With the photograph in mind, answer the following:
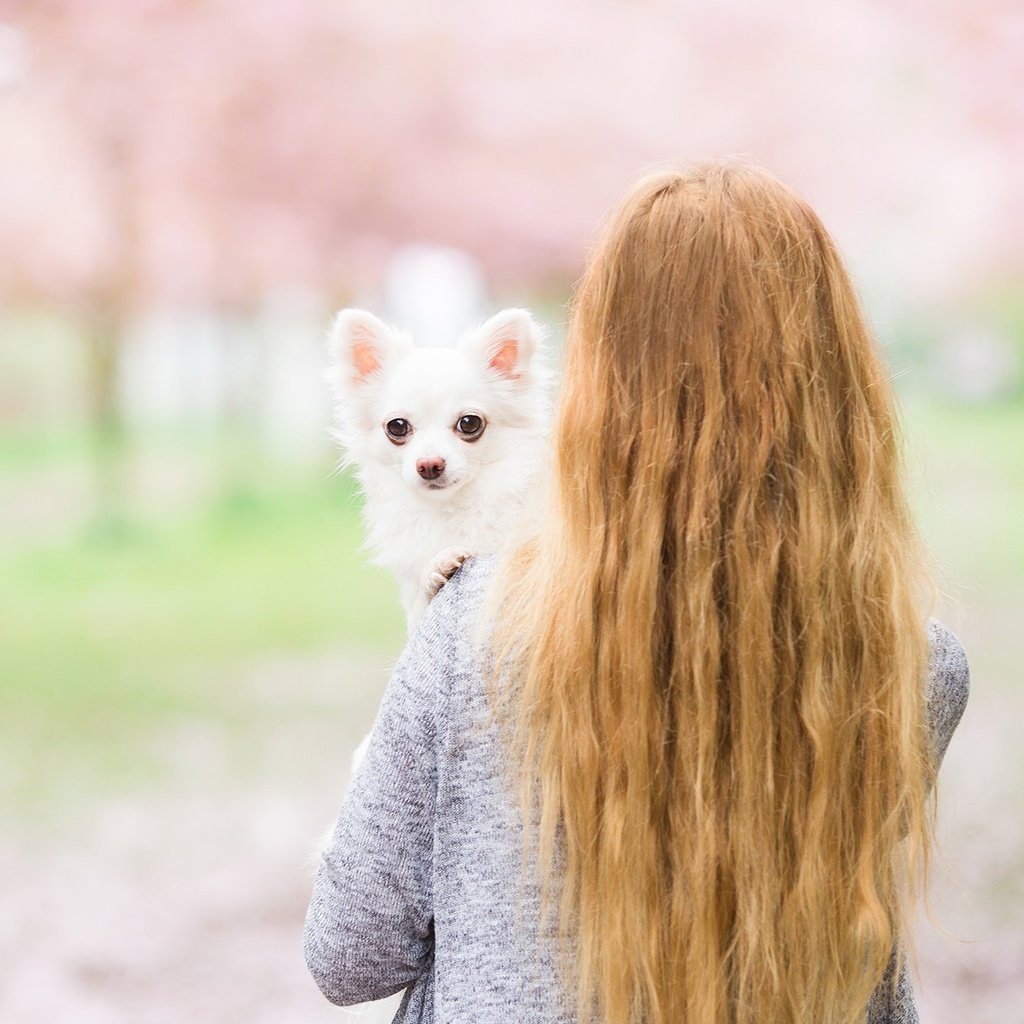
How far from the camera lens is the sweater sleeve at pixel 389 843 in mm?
875

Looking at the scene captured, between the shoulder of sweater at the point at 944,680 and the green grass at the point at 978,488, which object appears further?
the green grass at the point at 978,488

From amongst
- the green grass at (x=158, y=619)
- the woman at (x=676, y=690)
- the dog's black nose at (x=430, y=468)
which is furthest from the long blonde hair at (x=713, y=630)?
the green grass at (x=158, y=619)

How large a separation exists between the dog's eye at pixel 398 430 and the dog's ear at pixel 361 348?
9 centimetres

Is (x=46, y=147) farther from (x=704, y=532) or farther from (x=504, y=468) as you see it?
(x=704, y=532)

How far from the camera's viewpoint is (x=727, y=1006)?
906 millimetres

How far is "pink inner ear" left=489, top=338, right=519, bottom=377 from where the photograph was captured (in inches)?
51.9

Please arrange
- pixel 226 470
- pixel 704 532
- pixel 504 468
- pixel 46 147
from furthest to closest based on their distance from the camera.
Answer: pixel 226 470 → pixel 46 147 → pixel 504 468 → pixel 704 532

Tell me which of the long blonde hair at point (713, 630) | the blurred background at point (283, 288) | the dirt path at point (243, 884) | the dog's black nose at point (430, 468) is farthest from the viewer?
the blurred background at point (283, 288)

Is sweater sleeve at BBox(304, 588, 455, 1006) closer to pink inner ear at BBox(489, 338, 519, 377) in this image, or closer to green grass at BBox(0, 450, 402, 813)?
pink inner ear at BBox(489, 338, 519, 377)

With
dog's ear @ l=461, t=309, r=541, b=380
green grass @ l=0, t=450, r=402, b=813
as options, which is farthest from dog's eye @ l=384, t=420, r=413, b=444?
green grass @ l=0, t=450, r=402, b=813

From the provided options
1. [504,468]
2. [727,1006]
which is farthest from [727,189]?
[727,1006]

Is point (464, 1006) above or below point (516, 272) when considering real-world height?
below

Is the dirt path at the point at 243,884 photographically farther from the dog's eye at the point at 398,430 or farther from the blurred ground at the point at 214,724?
the dog's eye at the point at 398,430

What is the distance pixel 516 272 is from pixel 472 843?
2.61m
